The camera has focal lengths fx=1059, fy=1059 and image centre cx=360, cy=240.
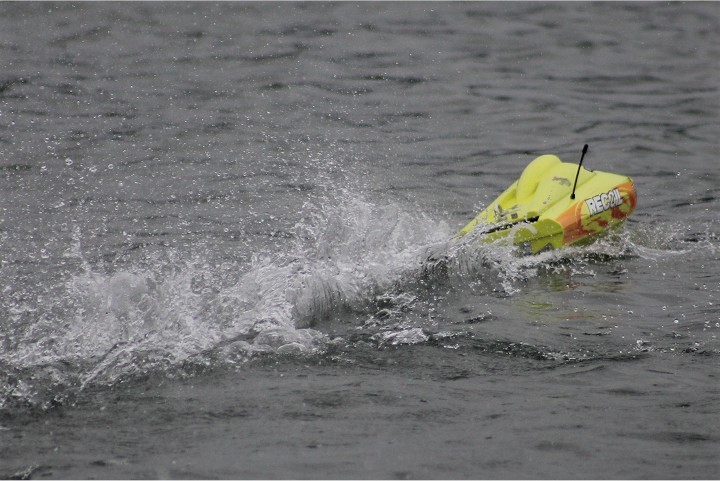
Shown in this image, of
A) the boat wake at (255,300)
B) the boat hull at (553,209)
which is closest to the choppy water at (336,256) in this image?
the boat wake at (255,300)

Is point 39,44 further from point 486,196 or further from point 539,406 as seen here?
point 539,406

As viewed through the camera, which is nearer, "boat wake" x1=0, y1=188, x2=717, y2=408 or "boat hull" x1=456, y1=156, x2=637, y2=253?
"boat wake" x1=0, y1=188, x2=717, y2=408

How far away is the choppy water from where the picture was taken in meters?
5.13

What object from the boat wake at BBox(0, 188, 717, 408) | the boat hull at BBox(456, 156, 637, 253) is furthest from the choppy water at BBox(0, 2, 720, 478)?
the boat hull at BBox(456, 156, 637, 253)

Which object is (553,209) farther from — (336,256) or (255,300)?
(255,300)

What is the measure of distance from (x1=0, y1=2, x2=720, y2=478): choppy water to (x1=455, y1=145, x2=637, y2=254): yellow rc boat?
0.59 ft

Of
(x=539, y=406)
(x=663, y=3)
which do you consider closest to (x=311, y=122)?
(x=539, y=406)

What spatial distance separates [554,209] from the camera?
805 cm

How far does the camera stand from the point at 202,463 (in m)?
4.80

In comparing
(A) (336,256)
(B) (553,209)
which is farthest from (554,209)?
(A) (336,256)

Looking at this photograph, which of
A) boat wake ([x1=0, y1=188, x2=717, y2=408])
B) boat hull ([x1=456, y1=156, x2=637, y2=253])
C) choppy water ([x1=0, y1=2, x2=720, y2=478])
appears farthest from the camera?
boat hull ([x1=456, y1=156, x2=637, y2=253])

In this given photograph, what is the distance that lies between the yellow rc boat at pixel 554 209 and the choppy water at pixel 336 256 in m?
0.18

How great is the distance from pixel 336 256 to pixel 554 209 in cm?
177

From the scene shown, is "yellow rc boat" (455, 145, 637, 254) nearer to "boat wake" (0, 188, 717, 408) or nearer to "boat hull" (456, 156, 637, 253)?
"boat hull" (456, 156, 637, 253)
